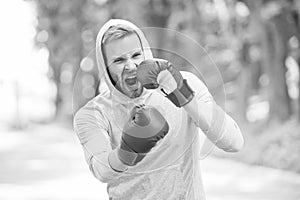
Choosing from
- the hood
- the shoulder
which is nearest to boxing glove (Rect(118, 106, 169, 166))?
the hood

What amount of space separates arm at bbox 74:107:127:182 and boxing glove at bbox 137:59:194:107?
0.81ft

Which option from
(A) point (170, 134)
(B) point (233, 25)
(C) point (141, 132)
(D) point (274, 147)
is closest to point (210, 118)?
(A) point (170, 134)

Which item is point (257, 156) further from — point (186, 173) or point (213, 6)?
point (186, 173)

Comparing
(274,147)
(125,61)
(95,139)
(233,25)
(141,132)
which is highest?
(233,25)

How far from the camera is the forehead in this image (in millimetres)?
1860

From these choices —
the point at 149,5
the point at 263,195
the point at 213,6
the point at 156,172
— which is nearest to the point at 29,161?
the point at 149,5

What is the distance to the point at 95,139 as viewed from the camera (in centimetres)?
195

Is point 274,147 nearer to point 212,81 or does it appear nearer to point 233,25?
point 233,25

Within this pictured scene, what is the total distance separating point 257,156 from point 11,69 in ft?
48.5

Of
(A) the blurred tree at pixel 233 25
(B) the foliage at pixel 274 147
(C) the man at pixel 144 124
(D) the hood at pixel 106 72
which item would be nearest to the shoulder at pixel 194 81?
(C) the man at pixel 144 124

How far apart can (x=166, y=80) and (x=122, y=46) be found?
0.19 meters

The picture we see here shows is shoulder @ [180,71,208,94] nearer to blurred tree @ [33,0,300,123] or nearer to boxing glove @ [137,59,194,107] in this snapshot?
boxing glove @ [137,59,194,107]

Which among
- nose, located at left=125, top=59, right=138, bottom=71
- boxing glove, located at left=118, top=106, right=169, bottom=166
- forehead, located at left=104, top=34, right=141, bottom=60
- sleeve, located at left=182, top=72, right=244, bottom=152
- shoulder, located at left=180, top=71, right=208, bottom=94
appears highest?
forehead, located at left=104, top=34, right=141, bottom=60

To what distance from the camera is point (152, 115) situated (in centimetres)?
171
